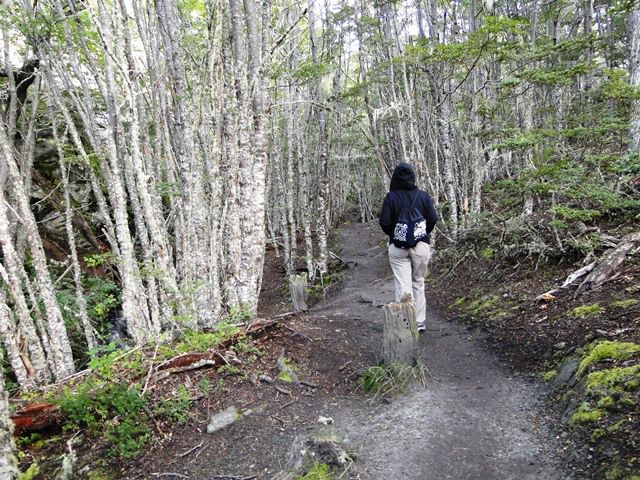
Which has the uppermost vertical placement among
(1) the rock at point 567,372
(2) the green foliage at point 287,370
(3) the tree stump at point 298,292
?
(1) the rock at point 567,372

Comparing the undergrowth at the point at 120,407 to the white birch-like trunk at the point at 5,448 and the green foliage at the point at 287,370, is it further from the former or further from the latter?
the white birch-like trunk at the point at 5,448

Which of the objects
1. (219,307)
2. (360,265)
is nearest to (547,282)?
(219,307)

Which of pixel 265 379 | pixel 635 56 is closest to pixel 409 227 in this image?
pixel 265 379

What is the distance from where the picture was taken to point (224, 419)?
11.5 feet

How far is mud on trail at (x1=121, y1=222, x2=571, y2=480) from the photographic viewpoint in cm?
283

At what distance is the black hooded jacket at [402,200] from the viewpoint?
4.95 meters

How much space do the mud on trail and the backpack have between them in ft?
4.53

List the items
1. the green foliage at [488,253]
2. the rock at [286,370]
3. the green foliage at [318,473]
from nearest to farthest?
the green foliage at [318,473], the rock at [286,370], the green foliage at [488,253]

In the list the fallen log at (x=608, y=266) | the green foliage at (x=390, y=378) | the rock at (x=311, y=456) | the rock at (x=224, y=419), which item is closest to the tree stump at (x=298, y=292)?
the green foliage at (x=390, y=378)

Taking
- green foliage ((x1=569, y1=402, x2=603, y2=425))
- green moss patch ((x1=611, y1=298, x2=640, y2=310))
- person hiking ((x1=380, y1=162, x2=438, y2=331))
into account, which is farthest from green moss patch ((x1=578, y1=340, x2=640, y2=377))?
person hiking ((x1=380, y1=162, x2=438, y2=331))

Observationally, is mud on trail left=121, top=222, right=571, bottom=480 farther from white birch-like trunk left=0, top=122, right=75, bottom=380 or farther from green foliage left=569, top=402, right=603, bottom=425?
white birch-like trunk left=0, top=122, right=75, bottom=380

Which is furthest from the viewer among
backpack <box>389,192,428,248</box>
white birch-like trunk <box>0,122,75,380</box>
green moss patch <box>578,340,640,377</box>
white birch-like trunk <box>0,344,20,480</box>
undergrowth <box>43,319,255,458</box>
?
backpack <box>389,192,428,248</box>

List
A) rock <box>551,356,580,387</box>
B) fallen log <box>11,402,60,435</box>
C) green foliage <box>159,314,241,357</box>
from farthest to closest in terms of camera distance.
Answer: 1. green foliage <box>159,314,241,357</box>
2. fallen log <box>11,402,60,435</box>
3. rock <box>551,356,580,387</box>

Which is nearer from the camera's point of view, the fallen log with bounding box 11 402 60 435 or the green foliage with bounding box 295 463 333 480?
the green foliage with bounding box 295 463 333 480
